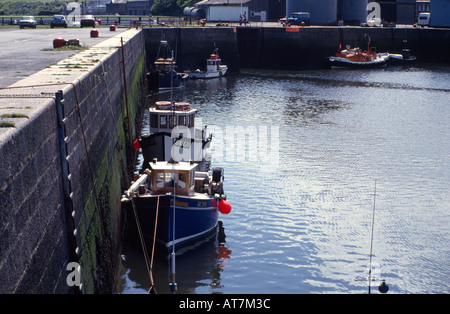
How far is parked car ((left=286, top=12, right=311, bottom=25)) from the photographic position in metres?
76.2

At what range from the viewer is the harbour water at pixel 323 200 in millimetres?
16828

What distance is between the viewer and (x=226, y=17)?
8762cm

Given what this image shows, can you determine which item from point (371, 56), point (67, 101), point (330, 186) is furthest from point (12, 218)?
point (371, 56)

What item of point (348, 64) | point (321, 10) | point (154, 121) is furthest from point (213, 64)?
point (154, 121)

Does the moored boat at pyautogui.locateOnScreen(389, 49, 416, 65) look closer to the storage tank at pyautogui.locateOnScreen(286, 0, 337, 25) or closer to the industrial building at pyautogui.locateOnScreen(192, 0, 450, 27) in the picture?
the industrial building at pyautogui.locateOnScreen(192, 0, 450, 27)

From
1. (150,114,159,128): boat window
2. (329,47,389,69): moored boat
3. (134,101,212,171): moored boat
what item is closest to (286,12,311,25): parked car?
(329,47,389,69): moored boat

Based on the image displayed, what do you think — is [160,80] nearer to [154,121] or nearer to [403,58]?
[154,121]

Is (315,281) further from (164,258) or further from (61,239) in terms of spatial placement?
(61,239)

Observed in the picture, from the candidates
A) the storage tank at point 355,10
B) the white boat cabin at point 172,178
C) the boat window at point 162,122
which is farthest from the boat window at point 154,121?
the storage tank at point 355,10

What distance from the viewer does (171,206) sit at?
17297 mm

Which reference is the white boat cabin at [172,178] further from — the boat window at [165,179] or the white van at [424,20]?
the white van at [424,20]

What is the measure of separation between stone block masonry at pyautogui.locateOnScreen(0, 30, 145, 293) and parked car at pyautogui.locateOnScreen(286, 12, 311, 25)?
59.7 meters

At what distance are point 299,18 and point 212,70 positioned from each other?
993 inches

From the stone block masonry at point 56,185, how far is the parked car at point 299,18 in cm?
5973
